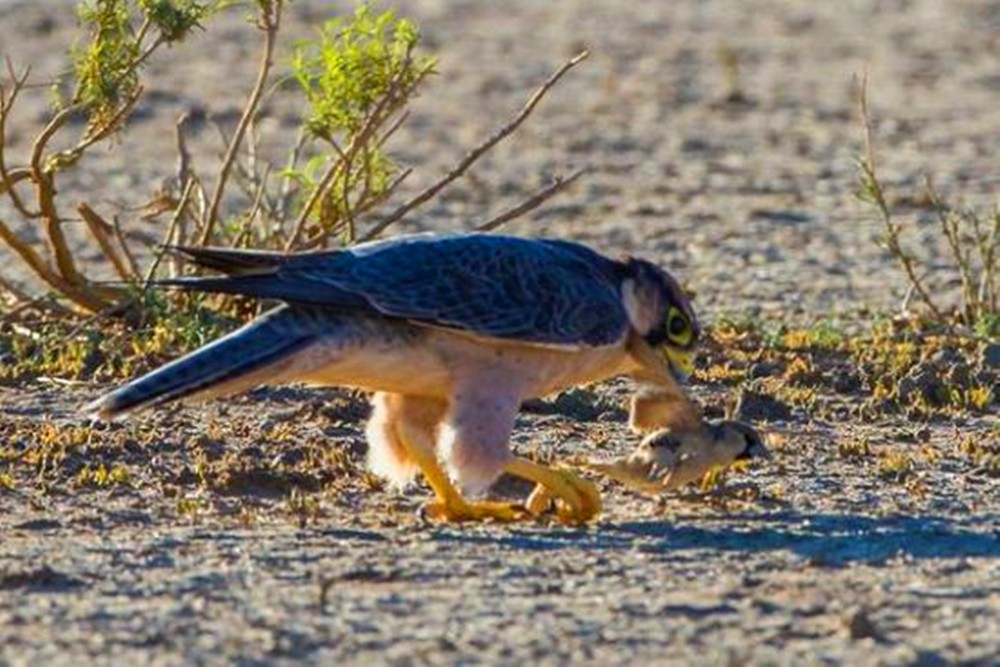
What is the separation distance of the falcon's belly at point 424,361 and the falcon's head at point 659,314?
26 cm

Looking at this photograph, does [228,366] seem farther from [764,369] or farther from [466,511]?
[764,369]

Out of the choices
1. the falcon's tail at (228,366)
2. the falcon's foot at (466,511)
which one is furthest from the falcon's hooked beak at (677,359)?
the falcon's tail at (228,366)

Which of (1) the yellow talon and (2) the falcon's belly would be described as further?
(1) the yellow talon

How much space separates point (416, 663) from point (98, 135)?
3697mm

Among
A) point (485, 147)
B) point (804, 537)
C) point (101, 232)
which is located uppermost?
point (485, 147)

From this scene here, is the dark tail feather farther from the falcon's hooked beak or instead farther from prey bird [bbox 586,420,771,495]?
the falcon's hooked beak

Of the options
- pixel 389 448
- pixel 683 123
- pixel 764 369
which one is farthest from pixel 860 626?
pixel 683 123

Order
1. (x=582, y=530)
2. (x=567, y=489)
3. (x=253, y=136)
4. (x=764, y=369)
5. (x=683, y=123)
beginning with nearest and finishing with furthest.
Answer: (x=582, y=530), (x=567, y=489), (x=764, y=369), (x=253, y=136), (x=683, y=123)

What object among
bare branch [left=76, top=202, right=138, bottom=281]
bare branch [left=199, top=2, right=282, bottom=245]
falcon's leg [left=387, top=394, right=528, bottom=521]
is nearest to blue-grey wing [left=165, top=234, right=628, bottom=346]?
falcon's leg [left=387, top=394, right=528, bottom=521]

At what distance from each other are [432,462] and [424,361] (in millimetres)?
294

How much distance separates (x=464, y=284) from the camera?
7.95 m

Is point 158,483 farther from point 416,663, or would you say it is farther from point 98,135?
point 416,663

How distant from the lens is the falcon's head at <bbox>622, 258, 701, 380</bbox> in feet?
27.4

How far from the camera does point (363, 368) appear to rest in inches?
308
